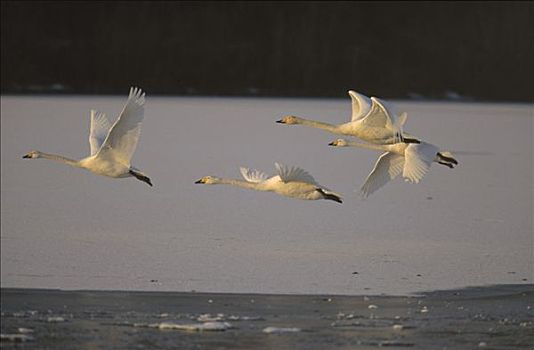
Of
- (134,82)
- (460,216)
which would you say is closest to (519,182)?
(460,216)

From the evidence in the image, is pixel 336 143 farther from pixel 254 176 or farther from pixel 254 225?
pixel 254 225

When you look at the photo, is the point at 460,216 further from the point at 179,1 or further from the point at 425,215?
the point at 179,1

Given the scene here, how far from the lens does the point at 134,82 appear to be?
→ 5703 cm

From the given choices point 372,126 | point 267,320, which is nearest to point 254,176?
point 372,126

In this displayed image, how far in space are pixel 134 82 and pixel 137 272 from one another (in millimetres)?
47251

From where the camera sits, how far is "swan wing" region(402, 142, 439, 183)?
10262 millimetres

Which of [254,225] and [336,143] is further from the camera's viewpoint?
[254,225]

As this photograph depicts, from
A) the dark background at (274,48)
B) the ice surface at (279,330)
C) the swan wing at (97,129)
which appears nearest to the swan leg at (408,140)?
the swan wing at (97,129)

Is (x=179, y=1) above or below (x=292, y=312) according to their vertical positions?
above

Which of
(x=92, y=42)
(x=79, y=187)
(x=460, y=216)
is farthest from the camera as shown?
(x=92, y=42)

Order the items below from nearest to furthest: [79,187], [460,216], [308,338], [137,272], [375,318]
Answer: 1. [308,338]
2. [375,318]
3. [137,272]
4. [460,216]
5. [79,187]

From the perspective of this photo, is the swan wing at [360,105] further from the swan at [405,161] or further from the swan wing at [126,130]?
the swan wing at [126,130]

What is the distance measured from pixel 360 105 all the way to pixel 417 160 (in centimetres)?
74

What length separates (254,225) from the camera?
41.2 feet
